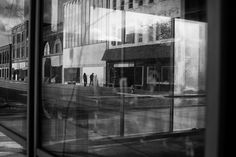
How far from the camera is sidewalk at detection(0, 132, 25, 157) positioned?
2.93 meters

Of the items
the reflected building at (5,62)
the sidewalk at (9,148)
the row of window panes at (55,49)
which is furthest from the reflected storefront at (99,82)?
the reflected building at (5,62)

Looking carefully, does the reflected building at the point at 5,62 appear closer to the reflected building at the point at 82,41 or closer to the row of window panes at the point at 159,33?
the reflected building at the point at 82,41

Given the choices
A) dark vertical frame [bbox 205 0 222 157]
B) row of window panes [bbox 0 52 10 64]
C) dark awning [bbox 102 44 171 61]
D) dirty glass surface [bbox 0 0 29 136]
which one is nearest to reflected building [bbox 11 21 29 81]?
dirty glass surface [bbox 0 0 29 136]

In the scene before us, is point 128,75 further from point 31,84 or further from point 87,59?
point 31,84

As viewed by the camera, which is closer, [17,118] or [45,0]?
[45,0]

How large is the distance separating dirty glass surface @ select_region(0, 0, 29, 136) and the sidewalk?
0.14 meters

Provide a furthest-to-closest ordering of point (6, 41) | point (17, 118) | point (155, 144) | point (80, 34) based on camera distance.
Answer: point (6, 41)
point (17, 118)
point (80, 34)
point (155, 144)

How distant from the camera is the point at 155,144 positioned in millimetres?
2451

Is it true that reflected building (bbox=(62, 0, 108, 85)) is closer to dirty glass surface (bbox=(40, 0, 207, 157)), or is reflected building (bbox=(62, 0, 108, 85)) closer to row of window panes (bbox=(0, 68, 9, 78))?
dirty glass surface (bbox=(40, 0, 207, 157))

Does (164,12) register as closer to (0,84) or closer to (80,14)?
(80,14)

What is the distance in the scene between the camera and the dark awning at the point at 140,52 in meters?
2.79

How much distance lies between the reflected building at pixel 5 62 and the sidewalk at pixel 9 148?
0.78 metres

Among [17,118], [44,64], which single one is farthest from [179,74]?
[17,118]

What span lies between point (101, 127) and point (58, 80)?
54cm
